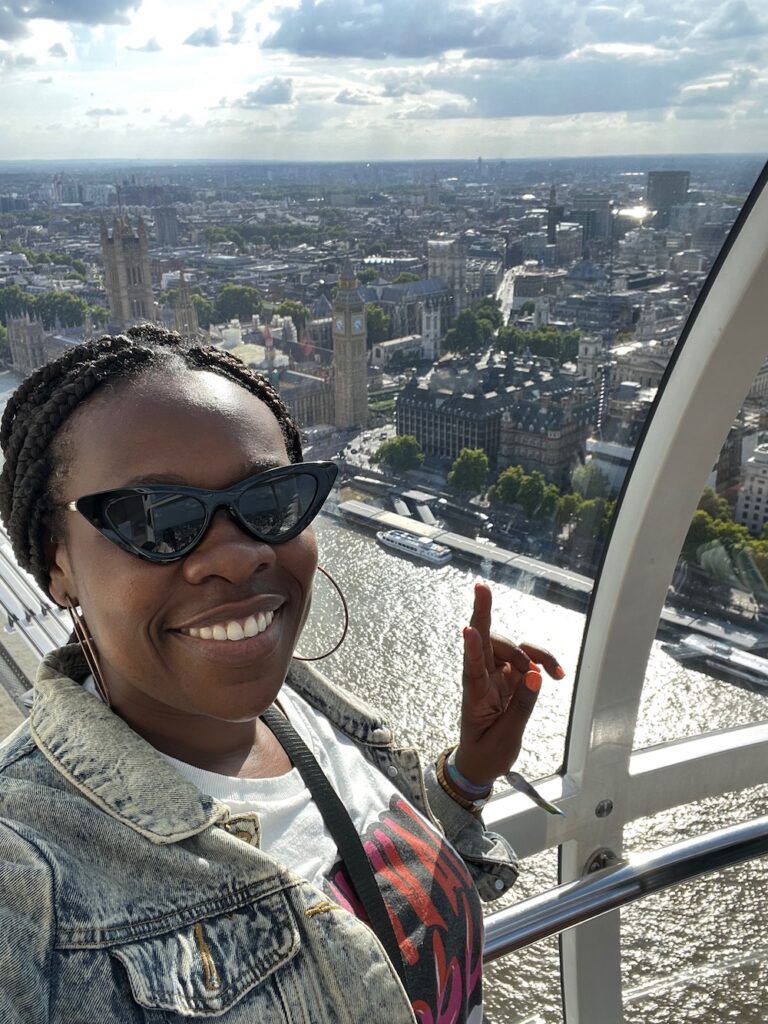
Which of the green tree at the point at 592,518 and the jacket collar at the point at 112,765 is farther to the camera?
the green tree at the point at 592,518

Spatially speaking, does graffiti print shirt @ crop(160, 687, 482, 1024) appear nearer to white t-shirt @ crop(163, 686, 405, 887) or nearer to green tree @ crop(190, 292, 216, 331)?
white t-shirt @ crop(163, 686, 405, 887)

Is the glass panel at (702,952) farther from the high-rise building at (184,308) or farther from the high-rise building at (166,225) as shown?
the high-rise building at (166,225)

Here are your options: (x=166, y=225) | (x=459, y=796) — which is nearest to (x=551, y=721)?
(x=459, y=796)

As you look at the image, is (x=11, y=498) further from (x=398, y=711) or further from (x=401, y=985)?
(x=398, y=711)

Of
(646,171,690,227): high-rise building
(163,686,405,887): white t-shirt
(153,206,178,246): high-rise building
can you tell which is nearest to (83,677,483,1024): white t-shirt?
(163,686,405,887): white t-shirt

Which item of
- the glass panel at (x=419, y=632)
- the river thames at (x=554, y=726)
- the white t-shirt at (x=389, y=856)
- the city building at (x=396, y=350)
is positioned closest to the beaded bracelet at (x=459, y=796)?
the white t-shirt at (x=389, y=856)

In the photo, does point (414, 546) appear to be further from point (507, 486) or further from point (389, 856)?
point (389, 856)
